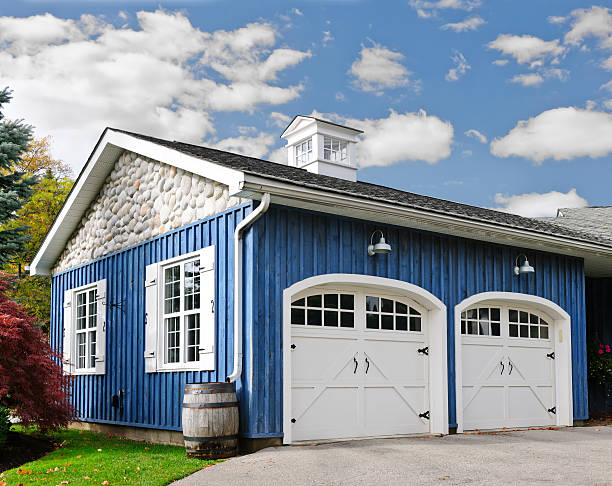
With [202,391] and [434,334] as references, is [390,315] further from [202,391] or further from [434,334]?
[202,391]

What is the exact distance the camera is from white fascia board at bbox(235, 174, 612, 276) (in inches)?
306

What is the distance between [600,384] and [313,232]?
7.65 m

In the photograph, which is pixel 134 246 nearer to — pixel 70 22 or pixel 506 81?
pixel 70 22

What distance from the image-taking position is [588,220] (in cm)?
1608

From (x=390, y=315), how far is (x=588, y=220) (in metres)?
8.58

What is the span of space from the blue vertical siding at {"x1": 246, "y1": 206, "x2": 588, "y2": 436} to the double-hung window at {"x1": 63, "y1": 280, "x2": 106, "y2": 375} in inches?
173

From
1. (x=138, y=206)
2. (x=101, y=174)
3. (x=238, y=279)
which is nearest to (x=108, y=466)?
(x=238, y=279)

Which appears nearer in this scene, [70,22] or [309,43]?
[309,43]

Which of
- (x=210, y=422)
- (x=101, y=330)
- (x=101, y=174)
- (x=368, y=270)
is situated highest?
(x=101, y=174)

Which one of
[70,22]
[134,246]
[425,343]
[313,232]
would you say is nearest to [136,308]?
[134,246]

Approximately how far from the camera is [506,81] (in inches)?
695

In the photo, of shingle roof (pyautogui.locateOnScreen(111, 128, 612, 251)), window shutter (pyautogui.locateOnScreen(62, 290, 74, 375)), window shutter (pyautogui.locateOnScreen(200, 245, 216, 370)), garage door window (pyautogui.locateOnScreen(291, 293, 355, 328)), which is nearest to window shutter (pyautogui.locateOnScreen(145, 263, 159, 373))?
window shutter (pyautogui.locateOnScreen(200, 245, 216, 370))

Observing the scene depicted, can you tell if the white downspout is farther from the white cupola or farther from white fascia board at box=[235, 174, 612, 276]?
the white cupola

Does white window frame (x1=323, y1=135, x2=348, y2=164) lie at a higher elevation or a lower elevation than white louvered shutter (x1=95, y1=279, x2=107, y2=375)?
higher
